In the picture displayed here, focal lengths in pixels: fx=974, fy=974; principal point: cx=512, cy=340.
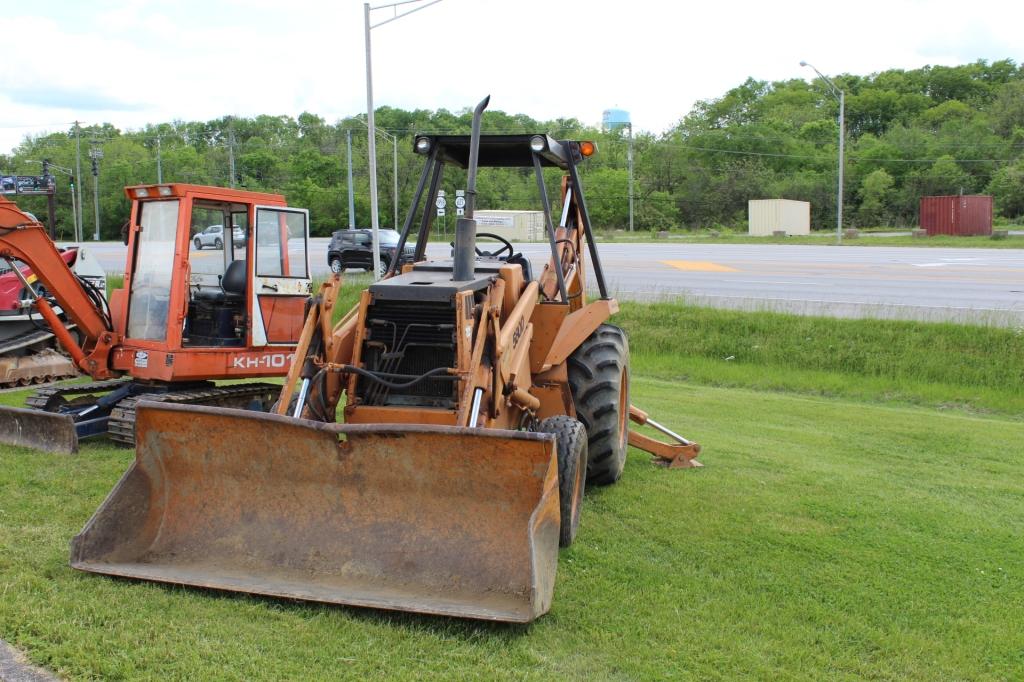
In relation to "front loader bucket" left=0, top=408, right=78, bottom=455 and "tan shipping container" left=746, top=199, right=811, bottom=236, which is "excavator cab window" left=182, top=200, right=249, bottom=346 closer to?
"front loader bucket" left=0, top=408, right=78, bottom=455

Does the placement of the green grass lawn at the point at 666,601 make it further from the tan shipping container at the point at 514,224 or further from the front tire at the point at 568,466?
the tan shipping container at the point at 514,224

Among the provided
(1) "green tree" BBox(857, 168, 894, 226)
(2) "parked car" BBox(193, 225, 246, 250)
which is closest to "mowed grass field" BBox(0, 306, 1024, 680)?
(2) "parked car" BBox(193, 225, 246, 250)

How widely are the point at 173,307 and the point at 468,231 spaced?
3.80 meters

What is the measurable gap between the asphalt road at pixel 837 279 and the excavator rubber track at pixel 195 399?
9.40 m

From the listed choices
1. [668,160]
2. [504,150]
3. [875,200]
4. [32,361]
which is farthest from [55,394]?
[668,160]

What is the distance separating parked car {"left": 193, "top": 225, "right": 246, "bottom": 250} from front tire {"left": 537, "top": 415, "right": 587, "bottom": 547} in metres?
4.65

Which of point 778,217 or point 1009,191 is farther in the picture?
point 1009,191

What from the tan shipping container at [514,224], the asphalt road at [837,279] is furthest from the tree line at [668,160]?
the asphalt road at [837,279]

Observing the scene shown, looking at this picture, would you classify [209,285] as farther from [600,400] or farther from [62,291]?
[600,400]

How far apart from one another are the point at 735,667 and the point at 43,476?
5.39 metres

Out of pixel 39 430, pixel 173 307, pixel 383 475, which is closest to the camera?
pixel 383 475

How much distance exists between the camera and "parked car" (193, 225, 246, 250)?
30.5 feet

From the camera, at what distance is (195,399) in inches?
347

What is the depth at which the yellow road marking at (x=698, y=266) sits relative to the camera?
26844mm
